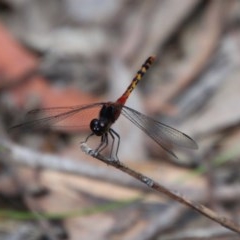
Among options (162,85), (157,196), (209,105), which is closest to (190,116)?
(209,105)

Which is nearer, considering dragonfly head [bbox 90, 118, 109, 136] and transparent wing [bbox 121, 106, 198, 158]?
dragonfly head [bbox 90, 118, 109, 136]

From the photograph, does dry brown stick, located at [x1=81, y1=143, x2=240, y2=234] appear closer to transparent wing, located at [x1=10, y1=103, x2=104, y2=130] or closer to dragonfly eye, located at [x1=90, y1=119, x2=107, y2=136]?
dragonfly eye, located at [x1=90, y1=119, x2=107, y2=136]

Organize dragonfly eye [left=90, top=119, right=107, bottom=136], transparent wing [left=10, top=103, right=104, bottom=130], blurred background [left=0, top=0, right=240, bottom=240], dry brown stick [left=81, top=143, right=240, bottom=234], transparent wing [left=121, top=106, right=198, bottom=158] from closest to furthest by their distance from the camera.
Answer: dry brown stick [left=81, top=143, right=240, bottom=234] → dragonfly eye [left=90, top=119, right=107, bottom=136] → transparent wing [left=121, top=106, right=198, bottom=158] → transparent wing [left=10, top=103, right=104, bottom=130] → blurred background [left=0, top=0, right=240, bottom=240]

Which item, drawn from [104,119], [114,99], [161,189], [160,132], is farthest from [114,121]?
[114,99]

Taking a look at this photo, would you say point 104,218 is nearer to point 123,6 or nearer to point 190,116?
point 190,116

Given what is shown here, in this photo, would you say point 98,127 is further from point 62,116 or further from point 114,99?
point 114,99

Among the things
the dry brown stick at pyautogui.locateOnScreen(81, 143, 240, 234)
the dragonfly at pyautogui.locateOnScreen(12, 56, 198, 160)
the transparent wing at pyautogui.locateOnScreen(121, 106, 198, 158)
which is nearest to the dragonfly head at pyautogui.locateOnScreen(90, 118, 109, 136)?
the dragonfly at pyautogui.locateOnScreen(12, 56, 198, 160)
